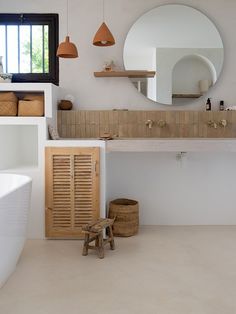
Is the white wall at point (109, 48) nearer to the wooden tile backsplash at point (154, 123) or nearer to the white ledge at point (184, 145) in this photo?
the wooden tile backsplash at point (154, 123)

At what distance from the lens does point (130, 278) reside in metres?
2.94

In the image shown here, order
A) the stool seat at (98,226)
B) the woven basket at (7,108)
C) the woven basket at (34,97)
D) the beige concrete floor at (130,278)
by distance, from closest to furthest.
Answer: the beige concrete floor at (130,278) < the stool seat at (98,226) < the woven basket at (7,108) < the woven basket at (34,97)

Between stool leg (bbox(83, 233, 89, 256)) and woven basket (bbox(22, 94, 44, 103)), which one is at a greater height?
woven basket (bbox(22, 94, 44, 103))

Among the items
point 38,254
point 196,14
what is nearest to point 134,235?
point 38,254

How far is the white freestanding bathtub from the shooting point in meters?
2.62

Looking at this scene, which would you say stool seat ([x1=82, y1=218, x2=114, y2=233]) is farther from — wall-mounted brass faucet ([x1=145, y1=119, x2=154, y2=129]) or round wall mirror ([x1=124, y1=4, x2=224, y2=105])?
round wall mirror ([x1=124, y1=4, x2=224, y2=105])

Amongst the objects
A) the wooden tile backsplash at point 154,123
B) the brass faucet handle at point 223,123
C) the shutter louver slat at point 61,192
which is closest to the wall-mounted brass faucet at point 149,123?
the wooden tile backsplash at point 154,123

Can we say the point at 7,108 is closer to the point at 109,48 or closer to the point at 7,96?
the point at 7,96

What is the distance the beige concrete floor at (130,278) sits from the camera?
2496 mm

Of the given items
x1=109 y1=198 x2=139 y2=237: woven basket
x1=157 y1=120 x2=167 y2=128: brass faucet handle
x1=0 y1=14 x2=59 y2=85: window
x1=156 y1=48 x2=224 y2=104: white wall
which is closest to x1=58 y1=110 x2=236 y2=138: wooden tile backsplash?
x1=157 y1=120 x2=167 y2=128: brass faucet handle

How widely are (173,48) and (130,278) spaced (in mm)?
2679

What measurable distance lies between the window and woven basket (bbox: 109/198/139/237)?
1.71 metres

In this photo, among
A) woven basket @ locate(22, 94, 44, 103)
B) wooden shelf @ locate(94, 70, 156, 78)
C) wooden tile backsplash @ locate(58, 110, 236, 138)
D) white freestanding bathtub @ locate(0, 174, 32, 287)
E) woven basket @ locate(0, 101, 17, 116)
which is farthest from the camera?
wooden tile backsplash @ locate(58, 110, 236, 138)

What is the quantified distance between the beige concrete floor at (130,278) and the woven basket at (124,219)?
4.4 inches
